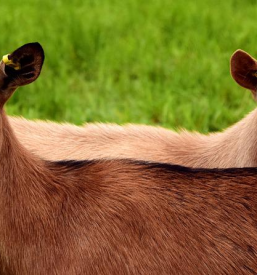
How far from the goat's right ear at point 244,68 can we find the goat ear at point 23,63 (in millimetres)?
1357

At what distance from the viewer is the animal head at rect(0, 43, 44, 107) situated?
3.27 metres

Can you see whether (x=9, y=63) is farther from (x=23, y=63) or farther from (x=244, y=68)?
(x=244, y=68)

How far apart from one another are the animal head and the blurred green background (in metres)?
2.99

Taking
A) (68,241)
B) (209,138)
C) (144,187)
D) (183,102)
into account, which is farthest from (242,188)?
(183,102)

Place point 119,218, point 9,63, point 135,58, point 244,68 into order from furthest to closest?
1. point 135,58
2. point 244,68
3. point 119,218
4. point 9,63

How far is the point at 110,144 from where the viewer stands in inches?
191

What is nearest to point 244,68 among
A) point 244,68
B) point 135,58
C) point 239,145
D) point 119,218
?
point 244,68

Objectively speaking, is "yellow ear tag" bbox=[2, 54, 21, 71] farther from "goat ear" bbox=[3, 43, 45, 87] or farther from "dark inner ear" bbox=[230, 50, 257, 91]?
"dark inner ear" bbox=[230, 50, 257, 91]

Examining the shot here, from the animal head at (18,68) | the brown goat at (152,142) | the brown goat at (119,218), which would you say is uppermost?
the animal head at (18,68)

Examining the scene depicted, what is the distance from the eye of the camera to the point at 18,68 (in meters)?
3.31

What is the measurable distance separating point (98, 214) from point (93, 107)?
317 centimetres

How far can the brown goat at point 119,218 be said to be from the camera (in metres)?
3.42

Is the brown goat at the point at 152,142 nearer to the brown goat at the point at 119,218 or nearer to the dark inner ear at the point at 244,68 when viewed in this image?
the dark inner ear at the point at 244,68

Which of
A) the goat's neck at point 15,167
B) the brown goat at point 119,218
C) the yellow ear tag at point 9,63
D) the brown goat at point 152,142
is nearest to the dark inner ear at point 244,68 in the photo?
the brown goat at point 152,142
